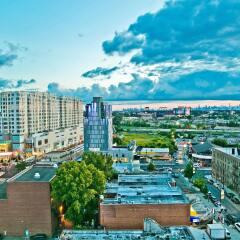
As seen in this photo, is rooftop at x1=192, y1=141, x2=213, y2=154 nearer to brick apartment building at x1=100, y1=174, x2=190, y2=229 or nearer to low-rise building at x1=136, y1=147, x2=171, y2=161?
low-rise building at x1=136, y1=147, x2=171, y2=161

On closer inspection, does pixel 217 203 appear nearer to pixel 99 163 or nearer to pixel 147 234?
pixel 99 163

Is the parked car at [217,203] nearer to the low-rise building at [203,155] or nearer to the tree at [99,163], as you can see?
the tree at [99,163]

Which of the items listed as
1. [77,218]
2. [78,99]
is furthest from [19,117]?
[77,218]

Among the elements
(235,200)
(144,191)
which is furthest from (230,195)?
(144,191)

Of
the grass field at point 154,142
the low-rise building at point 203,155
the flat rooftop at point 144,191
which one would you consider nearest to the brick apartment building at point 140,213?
the flat rooftop at point 144,191

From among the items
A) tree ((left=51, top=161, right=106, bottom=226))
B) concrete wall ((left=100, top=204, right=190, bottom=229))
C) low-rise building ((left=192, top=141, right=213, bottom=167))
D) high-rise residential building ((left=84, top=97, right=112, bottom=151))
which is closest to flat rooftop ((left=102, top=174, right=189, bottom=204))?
concrete wall ((left=100, top=204, right=190, bottom=229))

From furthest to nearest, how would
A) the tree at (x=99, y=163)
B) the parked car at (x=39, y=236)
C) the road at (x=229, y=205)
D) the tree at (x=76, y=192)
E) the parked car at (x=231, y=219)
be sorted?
the tree at (x=99, y=163), the road at (x=229, y=205), the parked car at (x=231, y=219), the parked car at (x=39, y=236), the tree at (x=76, y=192)
